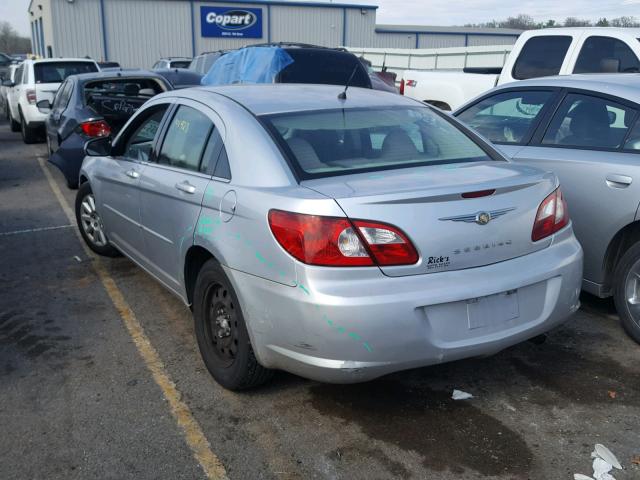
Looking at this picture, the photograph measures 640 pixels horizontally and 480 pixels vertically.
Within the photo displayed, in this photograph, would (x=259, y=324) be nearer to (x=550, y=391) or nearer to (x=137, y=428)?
(x=137, y=428)

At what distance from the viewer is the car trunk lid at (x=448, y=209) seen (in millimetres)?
3129

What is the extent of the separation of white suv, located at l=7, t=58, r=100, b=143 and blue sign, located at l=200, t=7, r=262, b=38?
21.9m

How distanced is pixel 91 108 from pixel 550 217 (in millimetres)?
7382

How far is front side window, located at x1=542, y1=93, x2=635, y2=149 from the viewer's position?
15.3 feet

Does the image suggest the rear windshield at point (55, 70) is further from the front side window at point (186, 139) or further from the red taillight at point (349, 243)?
the red taillight at point (349, 243)

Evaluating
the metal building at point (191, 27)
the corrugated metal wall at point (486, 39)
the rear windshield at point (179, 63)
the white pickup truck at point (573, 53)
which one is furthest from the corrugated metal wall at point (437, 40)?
the white pickup truck at point (573, 53)

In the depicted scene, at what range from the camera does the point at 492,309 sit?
3.29 m

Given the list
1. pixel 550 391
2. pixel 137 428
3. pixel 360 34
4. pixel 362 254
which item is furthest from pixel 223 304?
pixel 360 34

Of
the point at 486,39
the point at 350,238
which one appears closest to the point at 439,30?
the point at 486,39

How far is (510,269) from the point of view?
3.35 m

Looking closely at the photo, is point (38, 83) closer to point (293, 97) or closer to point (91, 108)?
point (91, 108)

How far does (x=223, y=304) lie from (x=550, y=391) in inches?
74.8

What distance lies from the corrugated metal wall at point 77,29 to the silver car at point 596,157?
1246 inches

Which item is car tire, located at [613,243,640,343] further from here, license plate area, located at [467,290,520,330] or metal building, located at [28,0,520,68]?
metal building, located at [28,0,520,68]
